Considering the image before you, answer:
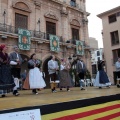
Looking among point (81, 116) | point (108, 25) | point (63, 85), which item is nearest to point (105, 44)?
point (108, 25)

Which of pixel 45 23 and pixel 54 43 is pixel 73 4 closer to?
pixel 45 23

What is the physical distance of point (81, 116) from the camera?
324 cm

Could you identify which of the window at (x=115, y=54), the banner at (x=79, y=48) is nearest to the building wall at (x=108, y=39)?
the window at (x=115, y=54)

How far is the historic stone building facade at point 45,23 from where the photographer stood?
46.6ft

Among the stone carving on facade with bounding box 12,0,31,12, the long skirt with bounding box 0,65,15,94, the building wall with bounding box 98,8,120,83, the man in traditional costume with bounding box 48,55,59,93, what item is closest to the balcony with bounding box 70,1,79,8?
→ the stone carving on facade with bounding box 12,0,31,12

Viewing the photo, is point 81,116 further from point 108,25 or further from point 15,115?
point 108,25

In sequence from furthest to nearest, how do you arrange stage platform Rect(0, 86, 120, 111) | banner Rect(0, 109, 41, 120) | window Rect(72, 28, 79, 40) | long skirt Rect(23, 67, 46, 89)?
1. window Rect(72, 28, 79, 40)
2. long skirt Rect(23, 67, 46, 89)
3. stage platform Rect(0, 86, 120, 111)
4. banner Rect(0, 109, 41, 120)

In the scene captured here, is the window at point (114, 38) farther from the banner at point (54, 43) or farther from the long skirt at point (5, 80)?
the long skirt at point (5, 80)

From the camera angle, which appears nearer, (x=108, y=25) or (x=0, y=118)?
(x=0, y=118)

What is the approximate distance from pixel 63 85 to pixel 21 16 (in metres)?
9.53

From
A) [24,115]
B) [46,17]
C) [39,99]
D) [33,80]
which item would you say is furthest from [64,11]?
[24,115]

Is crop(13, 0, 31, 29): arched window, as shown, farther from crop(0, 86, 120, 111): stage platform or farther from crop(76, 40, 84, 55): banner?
crop(0, 86, 120, 111): stage platform

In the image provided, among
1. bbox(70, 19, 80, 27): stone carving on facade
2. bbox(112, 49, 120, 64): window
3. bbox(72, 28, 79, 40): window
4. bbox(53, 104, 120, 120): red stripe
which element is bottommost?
bbox(53, 104, 120, 120): red stripe

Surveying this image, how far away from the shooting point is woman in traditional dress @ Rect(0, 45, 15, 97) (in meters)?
5.30
